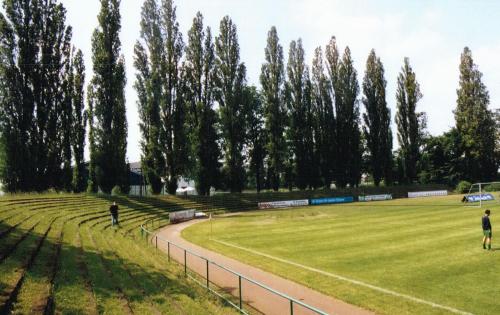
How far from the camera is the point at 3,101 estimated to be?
123 ft

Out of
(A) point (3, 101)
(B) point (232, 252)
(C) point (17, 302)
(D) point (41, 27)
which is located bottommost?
(B) point (232, 252)

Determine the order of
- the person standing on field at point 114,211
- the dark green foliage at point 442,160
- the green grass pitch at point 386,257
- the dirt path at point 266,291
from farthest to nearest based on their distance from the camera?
1. the dark green foliage at point 442,160
2. the person standing on field at point 114,211
3. the green grass pitch at point 386,257
4. the dirt path at point 266,291

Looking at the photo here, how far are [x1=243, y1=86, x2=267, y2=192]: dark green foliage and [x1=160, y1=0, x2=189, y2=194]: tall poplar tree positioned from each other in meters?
16.0

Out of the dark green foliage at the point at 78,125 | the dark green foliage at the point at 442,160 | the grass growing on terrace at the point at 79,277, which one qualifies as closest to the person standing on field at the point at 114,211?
the grass growing on terrace at the point at 79,277

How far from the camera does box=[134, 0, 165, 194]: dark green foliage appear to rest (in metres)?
51.7

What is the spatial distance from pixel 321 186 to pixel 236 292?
62123mm

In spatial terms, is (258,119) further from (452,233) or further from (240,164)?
(452,233)

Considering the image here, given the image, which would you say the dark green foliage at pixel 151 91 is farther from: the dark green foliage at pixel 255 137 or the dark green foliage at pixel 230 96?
the dark green foliage at pixel 255 137

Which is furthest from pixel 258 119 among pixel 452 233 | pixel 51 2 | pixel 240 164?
pixel 452 233

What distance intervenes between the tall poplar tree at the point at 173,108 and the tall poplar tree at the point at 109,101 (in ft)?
21.6

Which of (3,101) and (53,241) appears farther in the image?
(3,101)

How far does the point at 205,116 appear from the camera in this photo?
59031 mm

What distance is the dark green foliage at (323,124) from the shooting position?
7281cm

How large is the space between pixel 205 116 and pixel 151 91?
10101 mm
